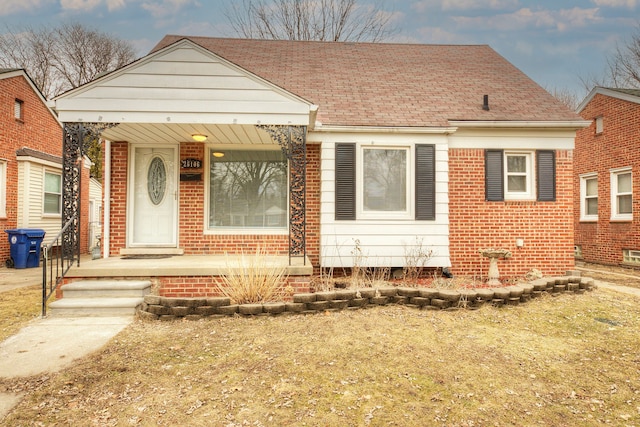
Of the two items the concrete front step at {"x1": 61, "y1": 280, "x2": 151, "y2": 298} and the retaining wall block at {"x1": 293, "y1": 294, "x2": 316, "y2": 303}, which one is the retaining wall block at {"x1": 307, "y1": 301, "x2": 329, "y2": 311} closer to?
the retaining wall block at {"x1": 293, "y1": 294, "x2": 316, "y2": 303}

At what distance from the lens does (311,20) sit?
1955 centimetres

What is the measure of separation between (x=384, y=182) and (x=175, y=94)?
4092mm

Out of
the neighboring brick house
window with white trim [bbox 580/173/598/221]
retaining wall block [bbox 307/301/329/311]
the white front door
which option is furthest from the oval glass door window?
window with white trim [bbox 580/173/598/221]

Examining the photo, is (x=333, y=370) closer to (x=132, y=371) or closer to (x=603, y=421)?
(x=132, y=371)

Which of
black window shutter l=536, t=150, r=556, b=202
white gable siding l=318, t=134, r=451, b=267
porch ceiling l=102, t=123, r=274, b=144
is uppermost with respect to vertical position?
porch ceiling l=102, t=123, r=274, b=144

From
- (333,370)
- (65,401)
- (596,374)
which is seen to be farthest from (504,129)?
(65,401)

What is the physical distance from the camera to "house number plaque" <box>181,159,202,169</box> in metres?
7.54

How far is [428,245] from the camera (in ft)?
23.5

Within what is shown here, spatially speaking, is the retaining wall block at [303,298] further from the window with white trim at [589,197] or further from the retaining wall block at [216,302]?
the window with white trim at [589,197]

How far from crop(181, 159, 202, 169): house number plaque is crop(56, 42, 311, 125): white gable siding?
1.73m

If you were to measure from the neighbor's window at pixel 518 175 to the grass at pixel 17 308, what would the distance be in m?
8.57

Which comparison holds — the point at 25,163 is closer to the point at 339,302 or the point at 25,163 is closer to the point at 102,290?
the point at 102,290

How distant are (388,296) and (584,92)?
26986mm

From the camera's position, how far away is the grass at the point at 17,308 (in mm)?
4714
